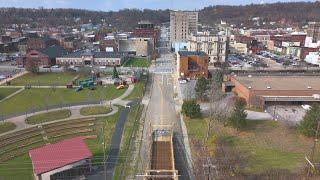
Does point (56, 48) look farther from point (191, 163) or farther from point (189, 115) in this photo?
point (191, 163)

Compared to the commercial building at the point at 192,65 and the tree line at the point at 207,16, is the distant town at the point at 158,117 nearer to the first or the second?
the commercial building at the point at 192,65

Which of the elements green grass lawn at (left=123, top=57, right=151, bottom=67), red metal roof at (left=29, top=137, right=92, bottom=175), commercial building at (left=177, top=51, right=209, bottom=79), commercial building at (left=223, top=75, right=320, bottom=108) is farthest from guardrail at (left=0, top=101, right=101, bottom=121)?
green grass lawn at (left=123, top=57, right=151, bottom=67)

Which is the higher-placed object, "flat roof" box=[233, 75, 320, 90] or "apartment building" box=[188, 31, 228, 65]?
"apartment building" box=[188, 31, 228, 65]

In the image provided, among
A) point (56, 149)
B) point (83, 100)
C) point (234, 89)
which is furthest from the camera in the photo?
point (234, 89)

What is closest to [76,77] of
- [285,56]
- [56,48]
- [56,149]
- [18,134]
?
[56,48]

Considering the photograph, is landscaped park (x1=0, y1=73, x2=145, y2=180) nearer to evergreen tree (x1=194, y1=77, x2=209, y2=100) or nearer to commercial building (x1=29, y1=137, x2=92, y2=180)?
commercial building (x1=29, y1=137, x2=92, y2=180)

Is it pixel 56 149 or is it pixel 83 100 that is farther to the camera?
pixel 83 100

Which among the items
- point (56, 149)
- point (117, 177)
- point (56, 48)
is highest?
point (56, 48)
